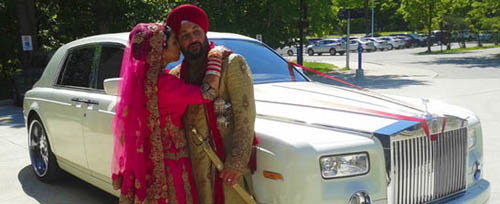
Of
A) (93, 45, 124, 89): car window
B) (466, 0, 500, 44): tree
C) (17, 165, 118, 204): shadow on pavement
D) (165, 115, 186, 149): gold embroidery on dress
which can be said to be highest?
(466, 0, 500, 44): tree

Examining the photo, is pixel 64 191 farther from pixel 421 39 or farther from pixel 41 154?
pixel 421 39

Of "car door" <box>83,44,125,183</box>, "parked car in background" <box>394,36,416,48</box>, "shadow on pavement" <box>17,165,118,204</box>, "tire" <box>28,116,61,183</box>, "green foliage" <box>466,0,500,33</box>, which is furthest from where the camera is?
"parked car in background" <box>394,36,416,48</box>

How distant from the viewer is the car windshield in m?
4.15

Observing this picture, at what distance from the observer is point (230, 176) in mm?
2635

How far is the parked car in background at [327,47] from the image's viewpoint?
4291 centimetres

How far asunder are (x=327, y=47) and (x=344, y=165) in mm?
41681

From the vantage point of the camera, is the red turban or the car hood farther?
the car hood

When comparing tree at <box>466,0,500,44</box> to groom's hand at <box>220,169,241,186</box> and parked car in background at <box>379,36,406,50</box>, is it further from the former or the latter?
groom's hand at <box>220,169,241,186</box>

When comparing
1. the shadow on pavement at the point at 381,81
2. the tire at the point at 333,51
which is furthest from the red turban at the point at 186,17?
the tire at the point at 333,51

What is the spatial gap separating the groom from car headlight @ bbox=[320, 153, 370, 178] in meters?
0.45

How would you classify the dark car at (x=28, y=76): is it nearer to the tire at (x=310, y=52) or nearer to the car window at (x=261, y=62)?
the car window at (x=261, y=62)

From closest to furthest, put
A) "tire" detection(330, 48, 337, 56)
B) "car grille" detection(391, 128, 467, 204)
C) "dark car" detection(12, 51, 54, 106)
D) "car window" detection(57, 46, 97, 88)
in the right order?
"car grille" detection(391, 128, 467, 204), "car window" detection(57, 46, 97, 88), "dark car" detection(12, 51, 54, 106), "tire" detection(330, 48, 337, 56)

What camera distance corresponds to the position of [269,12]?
19.5 metres

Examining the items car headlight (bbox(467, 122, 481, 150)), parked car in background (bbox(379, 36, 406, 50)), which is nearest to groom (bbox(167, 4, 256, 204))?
car headlight (bbox(467, 122, 481, 150))
